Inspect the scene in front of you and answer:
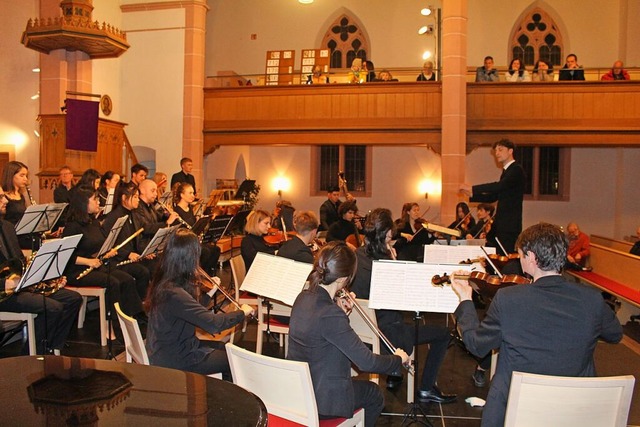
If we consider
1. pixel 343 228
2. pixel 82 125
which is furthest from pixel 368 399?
pixel 82 125

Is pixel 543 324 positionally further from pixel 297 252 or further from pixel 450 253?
pixel 297 252

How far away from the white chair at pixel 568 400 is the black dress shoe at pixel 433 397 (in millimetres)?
2246

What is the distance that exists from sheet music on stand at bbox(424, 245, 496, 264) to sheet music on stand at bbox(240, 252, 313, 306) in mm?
1311

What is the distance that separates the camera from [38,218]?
20.8 ft

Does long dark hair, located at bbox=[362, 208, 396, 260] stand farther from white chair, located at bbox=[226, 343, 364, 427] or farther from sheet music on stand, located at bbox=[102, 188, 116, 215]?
sheet music on stand, located at bbox=[102, 188, 116, 215]

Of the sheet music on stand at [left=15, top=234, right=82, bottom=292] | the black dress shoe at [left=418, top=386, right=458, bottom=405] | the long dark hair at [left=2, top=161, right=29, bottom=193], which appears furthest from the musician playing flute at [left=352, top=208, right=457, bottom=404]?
the long dark hair at [left=2, top=161, right=29, bottom=193]

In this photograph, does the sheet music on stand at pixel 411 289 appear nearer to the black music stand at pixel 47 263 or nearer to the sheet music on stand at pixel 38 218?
the black music stand at pixel 47 263

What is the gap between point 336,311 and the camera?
3.01m

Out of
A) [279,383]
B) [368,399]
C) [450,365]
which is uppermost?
[279,383]

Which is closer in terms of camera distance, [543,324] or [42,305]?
[543,324]

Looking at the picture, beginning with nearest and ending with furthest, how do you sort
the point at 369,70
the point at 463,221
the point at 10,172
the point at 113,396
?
the point at 113,396
the point at 10,172
the point at 463,221
the point at 369,70

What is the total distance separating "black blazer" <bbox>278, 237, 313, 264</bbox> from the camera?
18.1 ft

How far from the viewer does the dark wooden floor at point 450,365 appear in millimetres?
4508

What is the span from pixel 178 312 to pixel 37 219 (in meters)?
3.50
